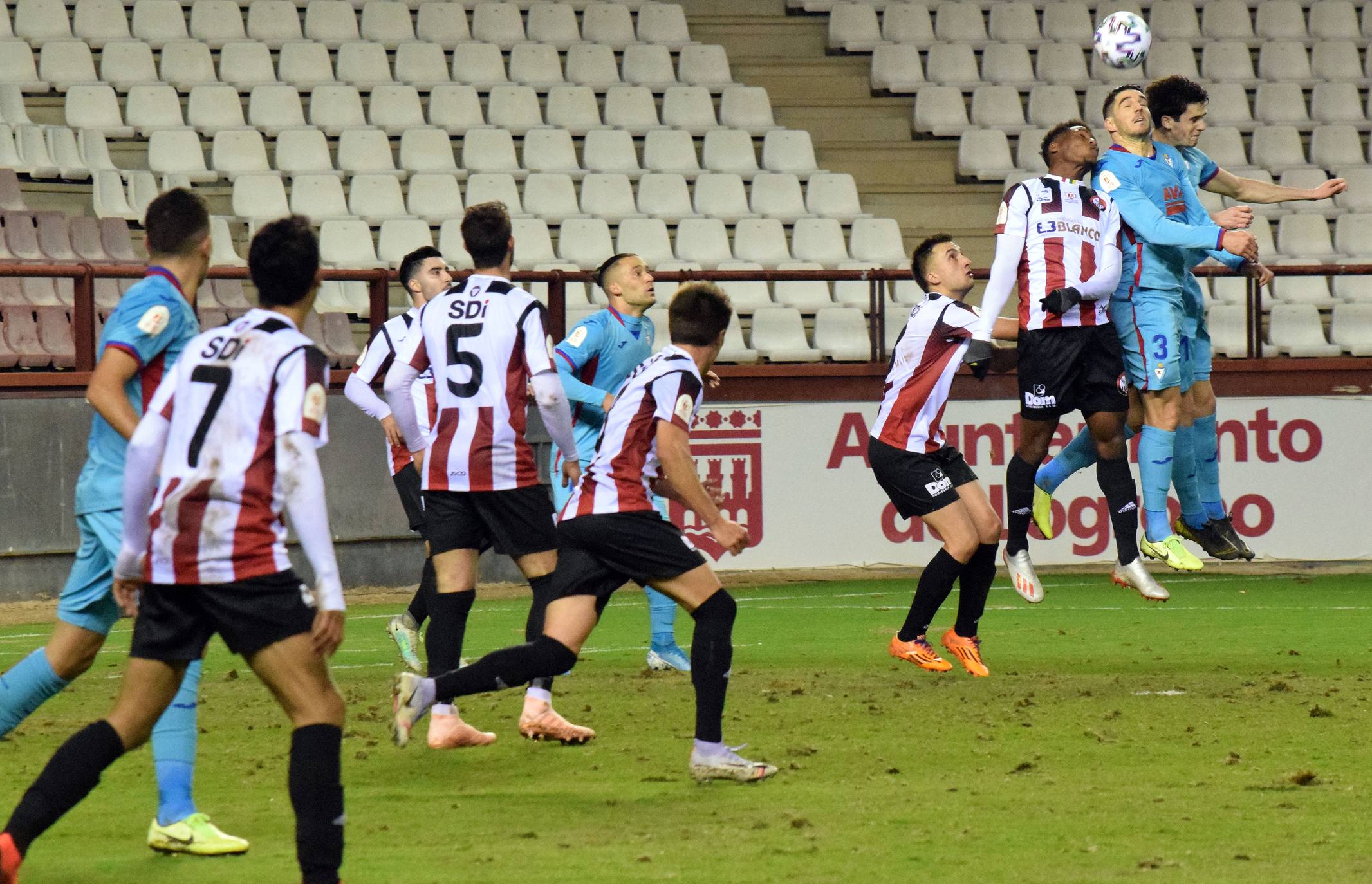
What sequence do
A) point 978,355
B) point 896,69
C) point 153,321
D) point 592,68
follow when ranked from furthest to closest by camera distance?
point 896,69, point 592,68, point 978,355, point 153,321

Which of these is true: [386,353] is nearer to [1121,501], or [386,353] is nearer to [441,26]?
[1121,501]

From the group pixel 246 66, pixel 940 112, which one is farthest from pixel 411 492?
pixel 940 112

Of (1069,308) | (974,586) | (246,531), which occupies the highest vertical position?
(1069,308)

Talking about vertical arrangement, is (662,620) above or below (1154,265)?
below

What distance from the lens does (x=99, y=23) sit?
17.0 meters

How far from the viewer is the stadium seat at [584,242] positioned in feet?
52.7

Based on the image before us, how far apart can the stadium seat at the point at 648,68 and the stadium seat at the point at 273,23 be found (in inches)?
111

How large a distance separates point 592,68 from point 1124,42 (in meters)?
9.34

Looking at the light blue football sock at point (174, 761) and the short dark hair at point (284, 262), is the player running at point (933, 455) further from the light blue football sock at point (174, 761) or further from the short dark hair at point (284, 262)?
the short dark hair at point (284, 262)

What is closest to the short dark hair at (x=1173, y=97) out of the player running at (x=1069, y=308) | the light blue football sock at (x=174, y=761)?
the player running at (x=1069, y=308)

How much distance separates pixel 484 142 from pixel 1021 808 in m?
12.4

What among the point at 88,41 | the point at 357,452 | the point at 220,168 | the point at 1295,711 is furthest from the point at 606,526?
the point at 88,41

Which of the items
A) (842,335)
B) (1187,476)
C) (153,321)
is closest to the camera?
(153,321)

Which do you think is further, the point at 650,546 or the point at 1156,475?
the point at 1156,475
